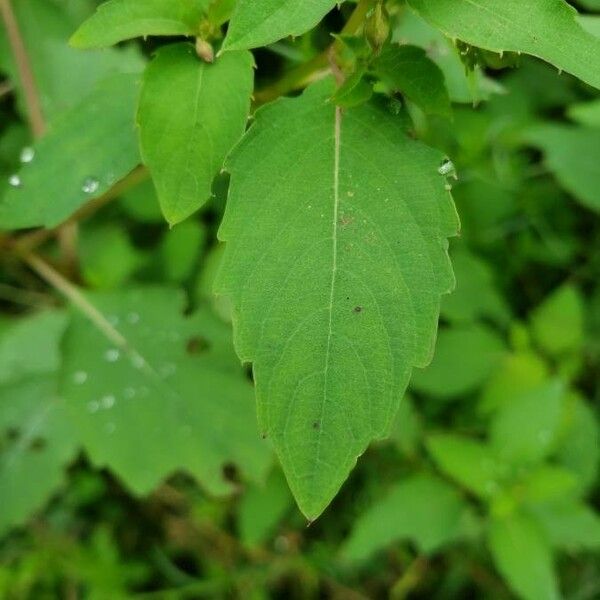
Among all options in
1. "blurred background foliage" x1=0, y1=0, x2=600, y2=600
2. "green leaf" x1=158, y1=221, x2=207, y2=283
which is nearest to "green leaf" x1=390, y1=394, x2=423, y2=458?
"blurred background foliage" x1=0, y1=0, x2=600, y2=600

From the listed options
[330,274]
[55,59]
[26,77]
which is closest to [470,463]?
[330,274]

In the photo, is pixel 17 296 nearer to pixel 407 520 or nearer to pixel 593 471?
pixel 407 520

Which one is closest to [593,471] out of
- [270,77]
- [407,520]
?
[407,520]

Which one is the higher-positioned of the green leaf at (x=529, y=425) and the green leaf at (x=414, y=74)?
the green leaf at (x=414, y=74)

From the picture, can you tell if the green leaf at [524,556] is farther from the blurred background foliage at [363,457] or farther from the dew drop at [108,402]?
the dew drop at [108,402]

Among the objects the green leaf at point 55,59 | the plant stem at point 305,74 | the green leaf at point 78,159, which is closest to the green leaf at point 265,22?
the plant stem at point 305,74

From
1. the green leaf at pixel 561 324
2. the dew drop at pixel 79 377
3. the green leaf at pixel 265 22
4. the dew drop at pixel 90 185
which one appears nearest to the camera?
the green leaf at pixel 265 22

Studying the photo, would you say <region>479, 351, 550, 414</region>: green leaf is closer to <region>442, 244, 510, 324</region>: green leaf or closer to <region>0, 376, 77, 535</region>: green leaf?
<region>442, 244, 510, 324</region>: green leaf

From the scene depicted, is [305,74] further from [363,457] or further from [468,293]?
[363,457]
